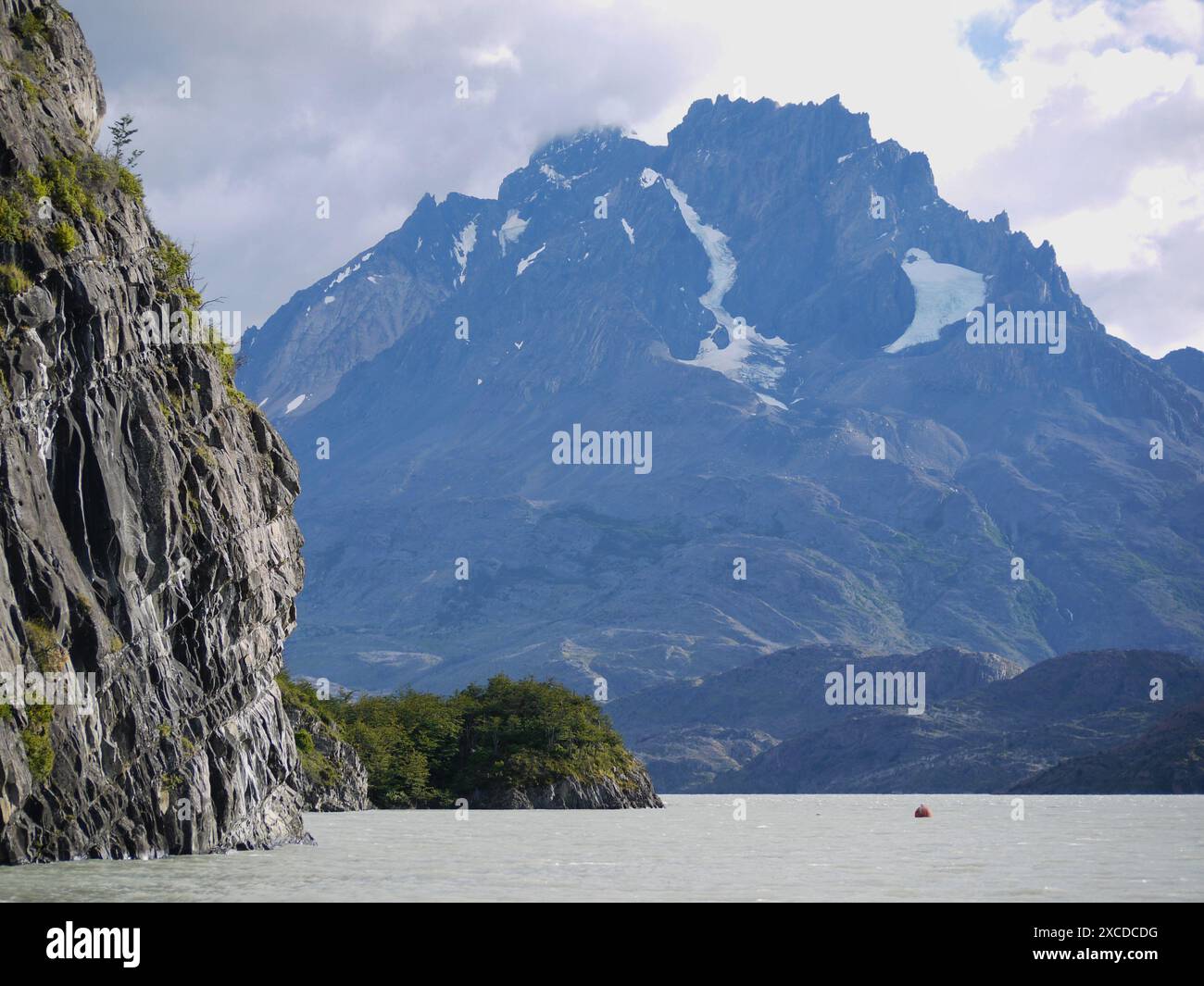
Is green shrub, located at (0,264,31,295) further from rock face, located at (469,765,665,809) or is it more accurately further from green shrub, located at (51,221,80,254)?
rock face, located at (469,765,665,809)

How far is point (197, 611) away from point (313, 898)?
57.7ft

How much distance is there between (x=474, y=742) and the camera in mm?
163250

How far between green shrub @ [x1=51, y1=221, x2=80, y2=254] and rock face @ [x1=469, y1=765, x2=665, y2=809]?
346ft

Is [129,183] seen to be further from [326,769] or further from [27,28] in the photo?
[326,769]

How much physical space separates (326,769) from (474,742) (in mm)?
27003

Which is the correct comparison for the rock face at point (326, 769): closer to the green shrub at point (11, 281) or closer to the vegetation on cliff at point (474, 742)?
the vegetation on cliff at point (474, 742)

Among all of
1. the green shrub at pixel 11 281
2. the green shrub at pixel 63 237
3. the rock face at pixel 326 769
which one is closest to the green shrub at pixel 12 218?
the green shrub at pixel 11 281

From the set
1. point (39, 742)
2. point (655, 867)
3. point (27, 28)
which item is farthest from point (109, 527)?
point (655, 867)

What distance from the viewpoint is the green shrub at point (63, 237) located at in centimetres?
5606

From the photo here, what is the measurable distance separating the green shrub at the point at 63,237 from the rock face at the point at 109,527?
74 millimetres

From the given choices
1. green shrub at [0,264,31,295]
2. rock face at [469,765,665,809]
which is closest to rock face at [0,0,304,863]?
green shrub at [0,264,31,295]

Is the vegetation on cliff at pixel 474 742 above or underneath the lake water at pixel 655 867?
above
